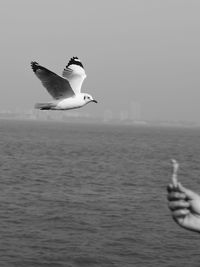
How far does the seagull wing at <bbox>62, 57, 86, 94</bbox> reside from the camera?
12.9m

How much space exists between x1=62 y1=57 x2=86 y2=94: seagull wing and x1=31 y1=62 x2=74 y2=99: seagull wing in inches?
31.4

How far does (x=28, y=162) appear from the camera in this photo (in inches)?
4218

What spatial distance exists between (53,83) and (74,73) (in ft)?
7.22

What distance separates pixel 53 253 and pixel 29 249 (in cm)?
169

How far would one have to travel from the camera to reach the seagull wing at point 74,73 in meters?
12.9

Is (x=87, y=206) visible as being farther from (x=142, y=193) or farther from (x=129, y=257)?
(x=129, y=257)

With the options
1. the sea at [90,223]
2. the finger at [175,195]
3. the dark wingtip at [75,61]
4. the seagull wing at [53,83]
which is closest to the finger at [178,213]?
the finger at [175,195]

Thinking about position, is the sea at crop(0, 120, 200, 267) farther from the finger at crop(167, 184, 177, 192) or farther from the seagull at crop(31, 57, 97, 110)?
the finger at crop(167, 184, 177, 192)

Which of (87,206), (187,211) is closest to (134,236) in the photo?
(87,206)

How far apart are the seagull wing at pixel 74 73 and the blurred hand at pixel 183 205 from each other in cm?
758

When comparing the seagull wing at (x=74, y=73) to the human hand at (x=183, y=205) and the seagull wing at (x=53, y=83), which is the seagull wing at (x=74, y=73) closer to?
the seagull wing at (x=53, y=83)

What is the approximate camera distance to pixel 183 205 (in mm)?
4984

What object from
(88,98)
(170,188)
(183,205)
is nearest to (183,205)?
(183,205)

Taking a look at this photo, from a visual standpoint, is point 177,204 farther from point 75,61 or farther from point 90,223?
point 90,223
